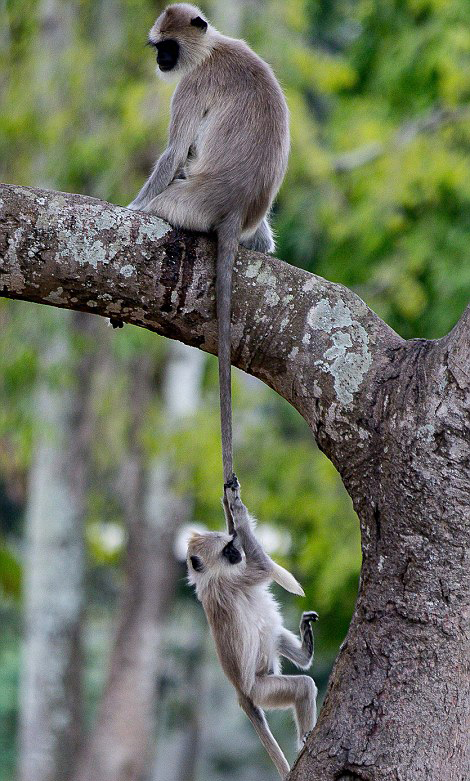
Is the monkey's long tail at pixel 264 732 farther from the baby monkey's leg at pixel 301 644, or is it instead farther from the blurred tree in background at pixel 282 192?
the blurred tree in background at pixel 282 192

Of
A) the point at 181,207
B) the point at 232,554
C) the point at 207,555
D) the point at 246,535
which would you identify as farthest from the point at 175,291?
the point at 207,555

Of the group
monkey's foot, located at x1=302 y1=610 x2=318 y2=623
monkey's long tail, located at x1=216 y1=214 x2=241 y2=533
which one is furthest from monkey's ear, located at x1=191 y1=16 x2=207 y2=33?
monkey's foot, located at x1=302 y1=610 x2=318 y2=623

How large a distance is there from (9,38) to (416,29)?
145 inches

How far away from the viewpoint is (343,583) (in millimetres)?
9680

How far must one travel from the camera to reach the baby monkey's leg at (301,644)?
3.59m

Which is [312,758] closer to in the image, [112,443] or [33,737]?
[33,737]

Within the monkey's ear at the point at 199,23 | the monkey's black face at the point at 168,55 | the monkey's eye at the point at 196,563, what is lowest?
the monkey's eye at the point at 196,563

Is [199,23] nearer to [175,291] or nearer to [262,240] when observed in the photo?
[262,240]

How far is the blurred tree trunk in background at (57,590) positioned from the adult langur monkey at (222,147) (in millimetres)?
6501

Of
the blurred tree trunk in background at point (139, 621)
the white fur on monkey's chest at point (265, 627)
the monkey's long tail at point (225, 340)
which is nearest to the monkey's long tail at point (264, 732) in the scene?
the white fur on monkey's chest at point (265, 627)

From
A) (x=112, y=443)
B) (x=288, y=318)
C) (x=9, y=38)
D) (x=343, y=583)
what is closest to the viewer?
(x=288, y=318)

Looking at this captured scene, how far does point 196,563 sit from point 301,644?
1.42 feet

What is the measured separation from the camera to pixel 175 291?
9.99 ft

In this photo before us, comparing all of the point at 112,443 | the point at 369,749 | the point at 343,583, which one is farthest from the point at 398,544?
the point at 112,443
